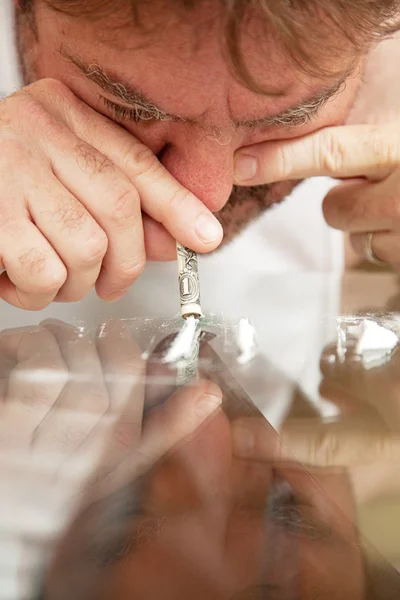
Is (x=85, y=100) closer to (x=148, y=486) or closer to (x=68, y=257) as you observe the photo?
(x=68, y=257)

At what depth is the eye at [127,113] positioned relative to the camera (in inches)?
27.3

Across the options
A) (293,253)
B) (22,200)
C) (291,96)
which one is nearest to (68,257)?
(22,200)

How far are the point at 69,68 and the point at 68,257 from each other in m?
0.25

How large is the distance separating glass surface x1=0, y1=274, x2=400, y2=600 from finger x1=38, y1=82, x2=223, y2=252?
144 millimetres

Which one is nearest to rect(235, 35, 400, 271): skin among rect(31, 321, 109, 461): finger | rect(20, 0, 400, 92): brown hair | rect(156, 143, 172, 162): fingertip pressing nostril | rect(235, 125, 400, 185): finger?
rect(235, 125, 400, 185): finger

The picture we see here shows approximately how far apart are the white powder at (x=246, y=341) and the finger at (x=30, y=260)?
226 millimetres

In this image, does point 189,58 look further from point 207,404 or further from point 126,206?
point 207,404

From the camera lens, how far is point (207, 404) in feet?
1.61

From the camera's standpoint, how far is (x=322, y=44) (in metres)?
0.61

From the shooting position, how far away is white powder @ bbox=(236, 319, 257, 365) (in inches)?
24.9

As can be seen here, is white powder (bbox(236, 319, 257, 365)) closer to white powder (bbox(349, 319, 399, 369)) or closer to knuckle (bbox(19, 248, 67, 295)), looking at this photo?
white powder (bbox(349, 319, 399, 369))

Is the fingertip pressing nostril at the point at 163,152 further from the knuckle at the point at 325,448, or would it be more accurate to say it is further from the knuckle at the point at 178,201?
the knuckle at the point at 325,448

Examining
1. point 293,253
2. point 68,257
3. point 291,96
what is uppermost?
point 291,96

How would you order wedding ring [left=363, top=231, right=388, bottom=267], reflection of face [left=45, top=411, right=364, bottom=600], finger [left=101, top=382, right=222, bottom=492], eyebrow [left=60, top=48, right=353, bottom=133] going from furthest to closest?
wedding ring [left=363, top=231, right=388, bottom=267], eyebrow [left=60, top=48, right=353, bottom=133], finger [left=101, top=382, right=222, bottom=492], reflection of face [left=45, top=411, right=364, bottom=600]
